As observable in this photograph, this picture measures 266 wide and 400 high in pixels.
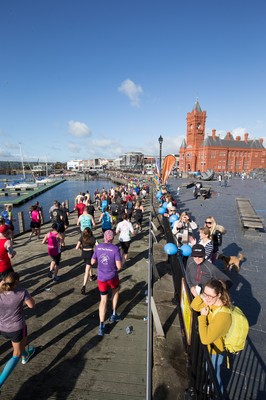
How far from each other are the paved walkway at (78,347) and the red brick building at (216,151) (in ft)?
262

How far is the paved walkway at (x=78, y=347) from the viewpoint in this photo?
3.13 m

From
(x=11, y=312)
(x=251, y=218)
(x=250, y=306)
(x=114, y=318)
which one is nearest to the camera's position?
(x=11, y=312)

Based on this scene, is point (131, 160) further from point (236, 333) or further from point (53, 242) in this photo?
point (236, 333)

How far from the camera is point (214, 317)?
2531mm

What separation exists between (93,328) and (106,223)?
450cm

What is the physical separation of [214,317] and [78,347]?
2629 millimetres

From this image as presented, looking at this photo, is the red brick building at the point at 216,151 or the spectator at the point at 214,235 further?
the red brick building at the point at 216,151

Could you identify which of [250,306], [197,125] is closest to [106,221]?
[250,306]

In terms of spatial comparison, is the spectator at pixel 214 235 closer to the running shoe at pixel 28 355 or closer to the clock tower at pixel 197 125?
the running shoe at pixel 28 355

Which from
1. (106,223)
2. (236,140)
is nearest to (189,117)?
(236,140)

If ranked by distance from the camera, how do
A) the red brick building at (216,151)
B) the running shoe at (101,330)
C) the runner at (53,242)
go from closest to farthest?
the running shoe at (101,330) < the runner at (53,242) < the red brick building at (216,151)

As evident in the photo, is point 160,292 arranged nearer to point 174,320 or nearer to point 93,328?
point 174,320

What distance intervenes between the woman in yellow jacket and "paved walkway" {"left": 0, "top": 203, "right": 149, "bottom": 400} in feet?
4.57

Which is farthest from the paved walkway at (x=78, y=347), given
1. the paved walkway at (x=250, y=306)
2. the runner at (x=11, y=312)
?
the paved walkway at (x=250, y=306)
